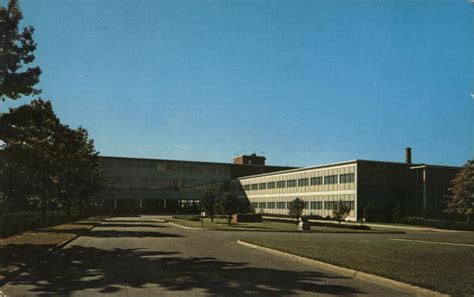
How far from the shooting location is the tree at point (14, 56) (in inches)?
826

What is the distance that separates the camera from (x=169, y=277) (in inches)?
485

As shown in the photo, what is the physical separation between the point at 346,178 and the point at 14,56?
2028 inches

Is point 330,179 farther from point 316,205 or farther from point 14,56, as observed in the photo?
point 14,56

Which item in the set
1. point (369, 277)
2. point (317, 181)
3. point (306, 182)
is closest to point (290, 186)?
point (306, 182)

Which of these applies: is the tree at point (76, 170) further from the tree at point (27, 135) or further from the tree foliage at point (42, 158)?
the tree at point (27, 135)

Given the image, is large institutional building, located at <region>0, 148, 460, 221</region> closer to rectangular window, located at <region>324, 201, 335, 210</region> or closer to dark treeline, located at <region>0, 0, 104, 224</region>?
rectangular window, located at <region>324, 201, 335, 210</region>

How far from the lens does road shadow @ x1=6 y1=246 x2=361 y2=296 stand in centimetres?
1059

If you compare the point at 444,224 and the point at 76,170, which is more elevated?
the point at 76,170

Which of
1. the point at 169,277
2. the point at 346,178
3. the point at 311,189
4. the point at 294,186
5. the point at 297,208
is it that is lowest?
the point at 169,277

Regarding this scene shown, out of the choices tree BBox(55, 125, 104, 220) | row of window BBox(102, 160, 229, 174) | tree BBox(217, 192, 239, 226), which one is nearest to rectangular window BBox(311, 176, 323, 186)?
tree BBox(217, 192, 239, 226)

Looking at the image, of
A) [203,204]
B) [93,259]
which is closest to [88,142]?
[203,204]

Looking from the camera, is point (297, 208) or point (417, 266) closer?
point (417, 266)

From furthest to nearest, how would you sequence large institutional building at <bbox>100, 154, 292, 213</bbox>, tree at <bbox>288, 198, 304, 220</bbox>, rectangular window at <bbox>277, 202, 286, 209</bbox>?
large institutional building at <bbox>100, 154, 292, 213</bbox>
rectangular window at <bbox>277, 202, 286, 209</bbox>
tree at <bbox>288, 198, 304, 220</bbox>

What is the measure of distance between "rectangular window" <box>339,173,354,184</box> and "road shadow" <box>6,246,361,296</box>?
5075 cm
